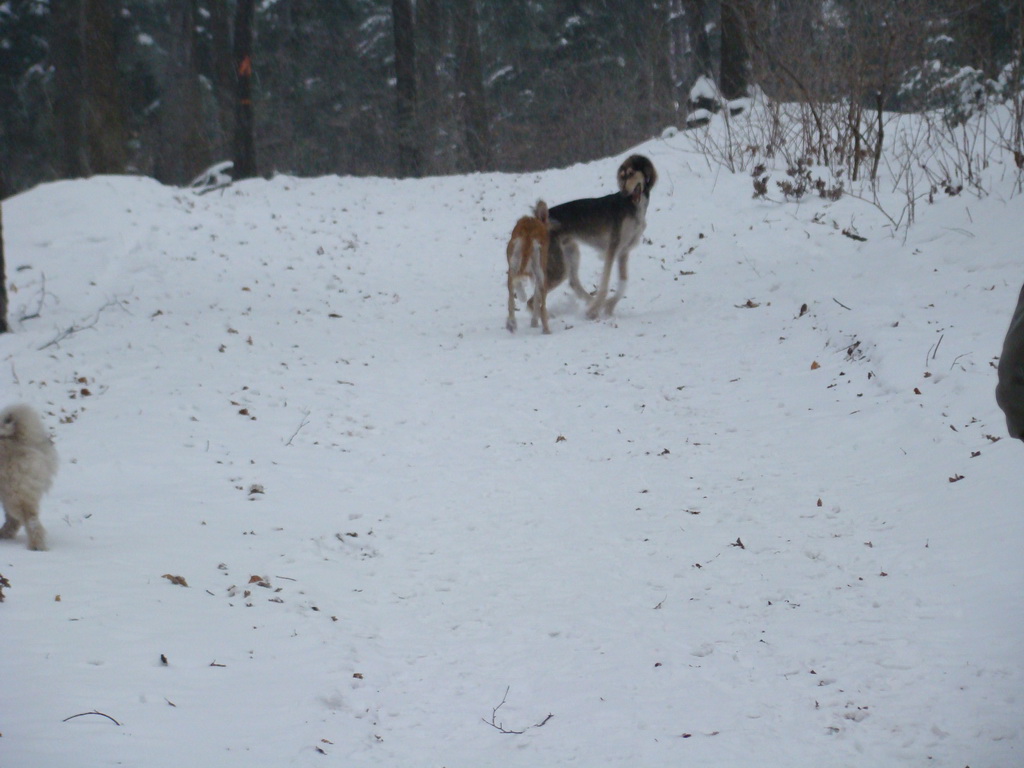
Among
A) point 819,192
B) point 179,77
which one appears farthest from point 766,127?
point 179,77

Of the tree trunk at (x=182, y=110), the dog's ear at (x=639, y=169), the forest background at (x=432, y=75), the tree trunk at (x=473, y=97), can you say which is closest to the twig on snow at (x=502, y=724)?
the dog's ear at (x=639, y=169)

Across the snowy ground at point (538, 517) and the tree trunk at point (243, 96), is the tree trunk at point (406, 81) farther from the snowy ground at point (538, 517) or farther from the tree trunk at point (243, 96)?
the snowy ground at point (538, 517)

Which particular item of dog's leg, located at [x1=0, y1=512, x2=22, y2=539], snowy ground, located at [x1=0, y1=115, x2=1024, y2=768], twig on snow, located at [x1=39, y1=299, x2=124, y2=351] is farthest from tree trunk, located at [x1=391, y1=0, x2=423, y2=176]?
dog's leg, located at [x1=0, y1=512, x2=22, y2=539]

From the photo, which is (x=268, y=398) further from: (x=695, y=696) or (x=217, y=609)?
(x=695, y=696)

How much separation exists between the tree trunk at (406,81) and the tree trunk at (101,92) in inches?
368

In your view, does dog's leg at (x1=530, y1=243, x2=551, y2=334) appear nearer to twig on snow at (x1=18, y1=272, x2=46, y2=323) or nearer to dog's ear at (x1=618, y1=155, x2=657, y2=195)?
dog's ear at (x1=618, y1=155, x2=657, y2=195)

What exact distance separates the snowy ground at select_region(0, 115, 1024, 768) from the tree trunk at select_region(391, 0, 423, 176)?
47.8 feet

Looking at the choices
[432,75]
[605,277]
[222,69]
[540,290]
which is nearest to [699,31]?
A: [605,277]

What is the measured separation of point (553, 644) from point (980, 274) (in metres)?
6.42

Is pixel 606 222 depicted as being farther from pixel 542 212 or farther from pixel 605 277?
pixel 542 212

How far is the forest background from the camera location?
1365 centimetres

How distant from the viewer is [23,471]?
4445mm

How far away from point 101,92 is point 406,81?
10.4 metres

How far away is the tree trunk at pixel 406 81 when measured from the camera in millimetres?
24688
